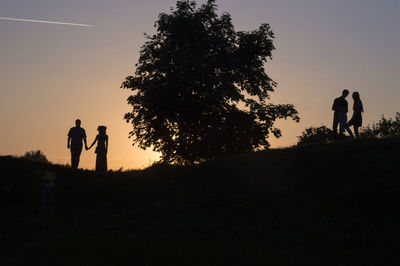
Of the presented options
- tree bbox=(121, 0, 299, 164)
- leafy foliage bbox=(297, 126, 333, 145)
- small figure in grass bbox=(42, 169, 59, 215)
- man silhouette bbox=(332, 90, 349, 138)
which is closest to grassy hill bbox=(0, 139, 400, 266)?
small figure in grass bbox=(42, 169, 59, 215)

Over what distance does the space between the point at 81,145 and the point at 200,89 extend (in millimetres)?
17158

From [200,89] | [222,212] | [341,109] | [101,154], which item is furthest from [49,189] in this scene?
[200,89]

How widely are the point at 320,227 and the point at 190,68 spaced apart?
26.5 metres

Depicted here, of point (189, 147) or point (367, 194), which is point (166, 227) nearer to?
point (367, 194)

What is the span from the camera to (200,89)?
4134cm

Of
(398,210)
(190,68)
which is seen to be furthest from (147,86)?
(398,210)

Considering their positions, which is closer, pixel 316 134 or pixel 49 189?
pixel 49 189

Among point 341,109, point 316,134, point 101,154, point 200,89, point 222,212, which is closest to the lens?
point 222,212

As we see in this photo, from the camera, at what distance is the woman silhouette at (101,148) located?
26.1 m

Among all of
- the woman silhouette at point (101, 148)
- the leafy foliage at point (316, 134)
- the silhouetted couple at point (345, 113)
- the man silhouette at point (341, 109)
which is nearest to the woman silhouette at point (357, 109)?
the silhouetted couple at point (345, 113)

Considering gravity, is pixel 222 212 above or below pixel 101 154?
below

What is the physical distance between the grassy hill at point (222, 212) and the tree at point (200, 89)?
14.6 metres

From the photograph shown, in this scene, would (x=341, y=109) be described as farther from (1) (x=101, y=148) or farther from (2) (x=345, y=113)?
(1) (x=101, y=148)

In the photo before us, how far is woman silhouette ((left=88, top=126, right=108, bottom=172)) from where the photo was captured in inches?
1026
